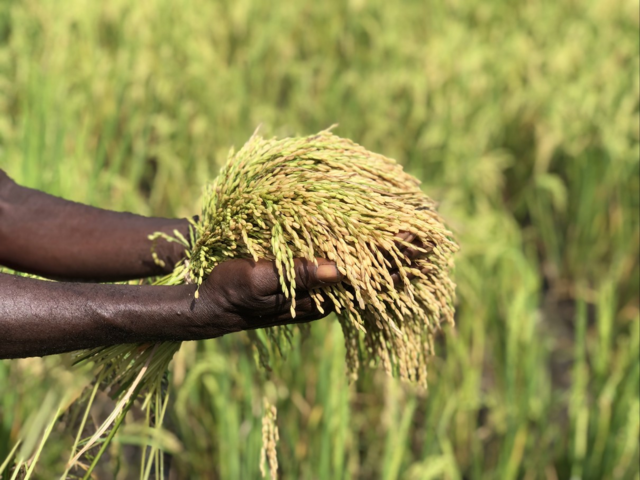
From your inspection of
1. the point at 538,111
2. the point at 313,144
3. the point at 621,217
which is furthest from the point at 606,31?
the point at 313,144

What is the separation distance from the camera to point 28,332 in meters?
0.98

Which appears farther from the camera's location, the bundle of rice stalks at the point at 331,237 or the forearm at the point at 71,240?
the forearm at the point at 71,240

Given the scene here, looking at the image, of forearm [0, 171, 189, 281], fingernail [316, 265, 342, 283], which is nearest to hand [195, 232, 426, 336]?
fingernail [316, 265, 342, 283]

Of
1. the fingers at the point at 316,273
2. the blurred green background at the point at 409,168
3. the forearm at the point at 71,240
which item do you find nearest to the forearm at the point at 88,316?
the fingers at the point at 316,273

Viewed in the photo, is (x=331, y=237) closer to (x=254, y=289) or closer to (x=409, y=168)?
(x=254, y=289)

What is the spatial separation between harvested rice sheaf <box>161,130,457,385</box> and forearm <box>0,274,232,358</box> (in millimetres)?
77

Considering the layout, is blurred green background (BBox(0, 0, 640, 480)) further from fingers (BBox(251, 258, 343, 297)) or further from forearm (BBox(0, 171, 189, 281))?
fingers (BBox(251, 258, 343, 297))

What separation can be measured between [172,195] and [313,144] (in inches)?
57.1

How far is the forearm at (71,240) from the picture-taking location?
4.30 feet

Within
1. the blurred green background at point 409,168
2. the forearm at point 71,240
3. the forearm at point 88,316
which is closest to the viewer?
the forearm at point 88,316

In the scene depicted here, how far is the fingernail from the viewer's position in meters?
0.99

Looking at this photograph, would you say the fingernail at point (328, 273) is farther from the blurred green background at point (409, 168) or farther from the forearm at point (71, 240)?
the blurred green background at point (409, 168)

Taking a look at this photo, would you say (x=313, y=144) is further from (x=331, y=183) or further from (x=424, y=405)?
(x=424, y=405)

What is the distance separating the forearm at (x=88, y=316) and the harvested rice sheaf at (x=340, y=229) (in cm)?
8
